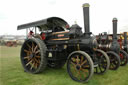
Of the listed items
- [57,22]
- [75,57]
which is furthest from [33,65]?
[57,22]

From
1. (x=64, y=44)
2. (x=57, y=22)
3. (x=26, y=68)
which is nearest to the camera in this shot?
(x=64, y=44)

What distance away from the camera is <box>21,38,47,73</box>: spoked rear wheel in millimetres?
4043

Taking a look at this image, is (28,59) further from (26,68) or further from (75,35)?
(75,35)

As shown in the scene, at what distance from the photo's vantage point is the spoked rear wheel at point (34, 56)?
13.3 feet

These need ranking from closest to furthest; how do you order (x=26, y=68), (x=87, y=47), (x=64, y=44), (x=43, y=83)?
(x=43, y=83)
(x=87, y=47)
(x=64, y=44)
(x=26, y=68)

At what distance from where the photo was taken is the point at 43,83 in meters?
3.39

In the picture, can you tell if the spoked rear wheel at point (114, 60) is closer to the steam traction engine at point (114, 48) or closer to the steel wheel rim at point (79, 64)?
the steam traction engine at point (114, 48)

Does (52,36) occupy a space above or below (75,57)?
above

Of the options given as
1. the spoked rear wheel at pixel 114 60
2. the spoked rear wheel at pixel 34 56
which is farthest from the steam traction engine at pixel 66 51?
the spoked rear wheel at pixel 114 60

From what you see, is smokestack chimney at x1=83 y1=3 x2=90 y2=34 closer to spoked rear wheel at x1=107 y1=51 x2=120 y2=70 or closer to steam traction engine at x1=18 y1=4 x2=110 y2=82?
steam traction engine at x1=18 y1=4 x2=110 y2=82

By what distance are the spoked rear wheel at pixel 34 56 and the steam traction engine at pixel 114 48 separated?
3160 mm

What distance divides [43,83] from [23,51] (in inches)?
80.9

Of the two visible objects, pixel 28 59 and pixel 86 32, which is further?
pixel 28 59

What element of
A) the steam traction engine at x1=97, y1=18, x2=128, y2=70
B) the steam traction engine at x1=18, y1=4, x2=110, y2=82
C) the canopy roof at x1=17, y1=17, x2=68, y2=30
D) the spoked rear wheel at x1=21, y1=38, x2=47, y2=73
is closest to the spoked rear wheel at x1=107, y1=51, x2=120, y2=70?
the steam traction engine at x1=97, y1=18, x2=128, y2=70
